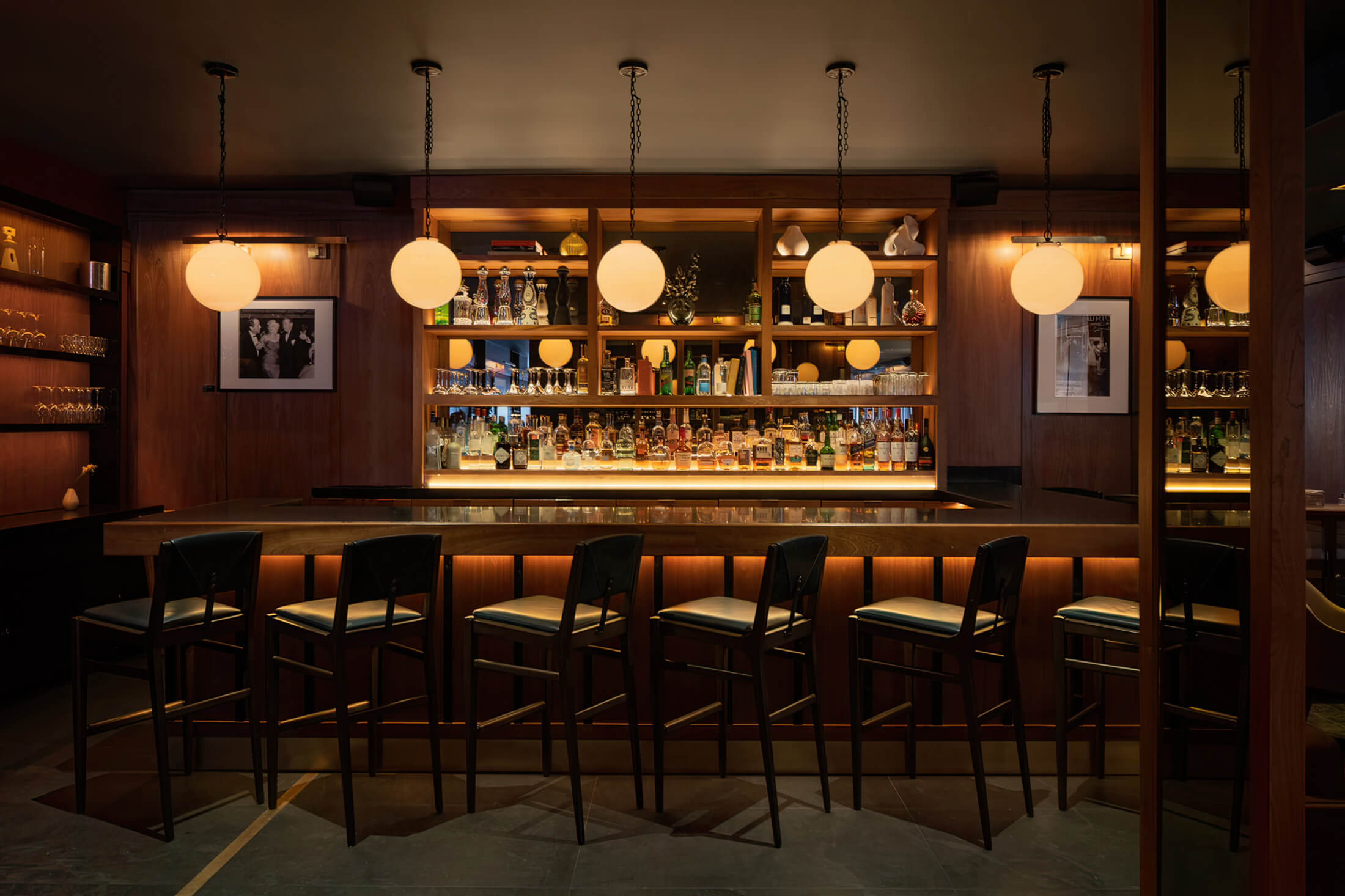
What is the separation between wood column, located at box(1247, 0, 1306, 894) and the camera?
1247 millimetres

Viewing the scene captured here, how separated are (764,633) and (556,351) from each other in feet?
10.4

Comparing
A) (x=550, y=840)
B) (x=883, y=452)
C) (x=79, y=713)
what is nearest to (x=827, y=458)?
(x=883, y=452)

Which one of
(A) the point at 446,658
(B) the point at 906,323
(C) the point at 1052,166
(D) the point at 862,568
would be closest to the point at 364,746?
(A) the point at 446,658

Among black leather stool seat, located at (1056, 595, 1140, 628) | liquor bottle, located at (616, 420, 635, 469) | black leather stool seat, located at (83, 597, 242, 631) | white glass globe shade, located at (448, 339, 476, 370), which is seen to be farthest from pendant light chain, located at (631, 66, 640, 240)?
black leather stool seat, located at (1056, 595, 1140, 628)

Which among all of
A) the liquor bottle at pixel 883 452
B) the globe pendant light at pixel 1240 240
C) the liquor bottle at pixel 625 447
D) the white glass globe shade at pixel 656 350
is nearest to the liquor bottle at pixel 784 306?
the white glass globe shade at pixel 656 350

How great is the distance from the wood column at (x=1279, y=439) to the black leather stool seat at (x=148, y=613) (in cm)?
292

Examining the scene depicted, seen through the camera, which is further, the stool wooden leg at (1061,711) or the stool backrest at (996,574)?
the stool wooden leg at (1061,711)

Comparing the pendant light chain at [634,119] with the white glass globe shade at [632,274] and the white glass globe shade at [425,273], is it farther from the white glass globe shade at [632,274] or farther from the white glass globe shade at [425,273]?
the white glass globe shade at [425,273]

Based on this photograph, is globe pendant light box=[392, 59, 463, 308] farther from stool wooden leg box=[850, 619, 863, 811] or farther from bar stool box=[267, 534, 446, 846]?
stool wooden leg box=[850, 619, 863, 811]

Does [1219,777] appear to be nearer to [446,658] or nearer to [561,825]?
[561,825]

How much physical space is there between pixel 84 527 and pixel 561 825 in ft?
11.3

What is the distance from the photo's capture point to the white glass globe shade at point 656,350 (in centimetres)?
521

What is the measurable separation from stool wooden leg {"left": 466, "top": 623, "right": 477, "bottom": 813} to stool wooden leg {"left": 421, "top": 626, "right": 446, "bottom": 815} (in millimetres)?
119

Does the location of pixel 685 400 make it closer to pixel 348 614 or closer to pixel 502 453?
pixel 502 453
